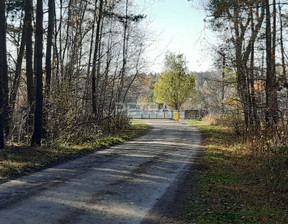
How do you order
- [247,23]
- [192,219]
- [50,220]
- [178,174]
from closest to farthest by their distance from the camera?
[50,220], [192,219], [178,174], [247,23]

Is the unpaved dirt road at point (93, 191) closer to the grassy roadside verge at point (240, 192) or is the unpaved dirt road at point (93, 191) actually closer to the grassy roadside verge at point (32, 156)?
the grassy roadside verge at point (32, 156)

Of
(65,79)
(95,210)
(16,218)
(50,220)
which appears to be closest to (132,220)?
(95,210)

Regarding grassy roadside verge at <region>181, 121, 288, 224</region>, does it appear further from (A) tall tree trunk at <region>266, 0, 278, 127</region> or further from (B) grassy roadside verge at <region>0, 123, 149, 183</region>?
(B) grassy roadside verge at <region>0, 123, 149, 183</region>

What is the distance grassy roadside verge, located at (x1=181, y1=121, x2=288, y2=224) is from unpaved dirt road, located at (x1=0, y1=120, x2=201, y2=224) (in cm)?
72

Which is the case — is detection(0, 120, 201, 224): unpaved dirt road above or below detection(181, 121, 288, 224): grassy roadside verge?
above

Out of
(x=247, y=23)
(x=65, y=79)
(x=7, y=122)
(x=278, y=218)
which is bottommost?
(x=278, y=218)

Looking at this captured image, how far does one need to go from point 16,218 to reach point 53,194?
161cm

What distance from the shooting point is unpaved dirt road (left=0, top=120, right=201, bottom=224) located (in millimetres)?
5852

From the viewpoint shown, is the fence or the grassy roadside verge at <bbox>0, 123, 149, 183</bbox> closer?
the grassy roadside verge at <bbox>0, 123, 149, 183</bbox>

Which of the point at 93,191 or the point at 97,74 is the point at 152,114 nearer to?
the point at 97,74

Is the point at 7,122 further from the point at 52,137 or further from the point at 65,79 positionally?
the point at 65,79

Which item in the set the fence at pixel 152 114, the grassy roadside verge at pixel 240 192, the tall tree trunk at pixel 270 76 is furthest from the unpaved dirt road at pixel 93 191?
the fence at pixel 152 114

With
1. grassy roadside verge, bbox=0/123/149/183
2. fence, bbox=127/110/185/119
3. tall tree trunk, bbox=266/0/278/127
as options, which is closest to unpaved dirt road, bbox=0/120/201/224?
grassy roadside verge, bbox=0/123/149/183

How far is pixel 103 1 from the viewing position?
73.0 ft
